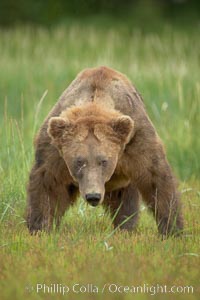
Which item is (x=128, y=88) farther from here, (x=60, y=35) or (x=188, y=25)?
(x=188, y=25)

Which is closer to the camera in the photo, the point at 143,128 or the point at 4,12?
the point at 143,128

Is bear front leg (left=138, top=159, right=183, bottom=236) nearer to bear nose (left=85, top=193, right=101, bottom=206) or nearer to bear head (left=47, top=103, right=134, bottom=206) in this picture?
bear head (left=47, top=103, right=134, bottom=206)

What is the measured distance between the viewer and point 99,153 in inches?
226

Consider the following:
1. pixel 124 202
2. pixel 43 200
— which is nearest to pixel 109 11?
pixel 124 202

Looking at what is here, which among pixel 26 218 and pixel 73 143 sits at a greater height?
pixel 73 143

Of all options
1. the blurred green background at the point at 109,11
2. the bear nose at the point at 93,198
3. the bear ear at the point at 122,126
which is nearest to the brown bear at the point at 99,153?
the bear ear at the point at 122,126

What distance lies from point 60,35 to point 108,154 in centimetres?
1128

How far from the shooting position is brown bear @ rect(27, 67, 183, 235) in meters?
5.81

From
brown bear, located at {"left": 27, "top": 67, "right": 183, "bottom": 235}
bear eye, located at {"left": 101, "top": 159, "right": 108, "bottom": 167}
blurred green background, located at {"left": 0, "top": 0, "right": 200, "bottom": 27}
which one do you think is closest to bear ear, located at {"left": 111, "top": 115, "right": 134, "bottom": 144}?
brown bear, located at {"left": 27, "top": 67, "right": 183, "bottom": 235}

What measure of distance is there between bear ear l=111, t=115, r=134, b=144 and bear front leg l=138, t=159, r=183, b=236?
375 mm

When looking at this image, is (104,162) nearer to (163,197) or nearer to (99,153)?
(99,153)

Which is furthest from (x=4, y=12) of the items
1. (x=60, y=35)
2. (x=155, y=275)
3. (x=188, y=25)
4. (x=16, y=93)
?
(x=155, y=275)

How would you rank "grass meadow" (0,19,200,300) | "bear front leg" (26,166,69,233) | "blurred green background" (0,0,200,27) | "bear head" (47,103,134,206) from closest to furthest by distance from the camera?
"grass meadow" (0,19,200,300)
"bear head" (47,103,134,206)
"bear front leg" (26,166,69,233)
"blurred green background" (0,0,200,27)

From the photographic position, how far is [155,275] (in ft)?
16.4
